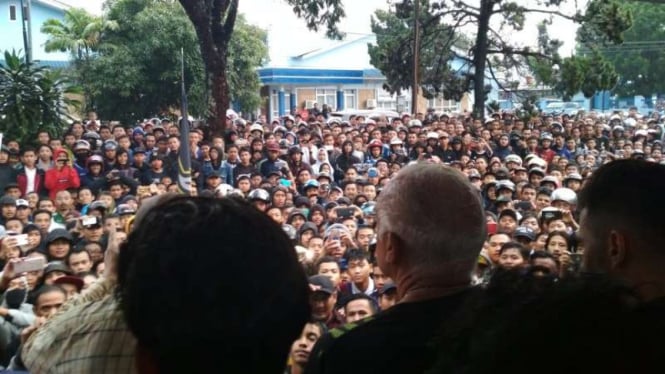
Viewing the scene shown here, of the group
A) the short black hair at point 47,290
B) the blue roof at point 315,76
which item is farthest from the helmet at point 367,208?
the blue roof at point 315,76

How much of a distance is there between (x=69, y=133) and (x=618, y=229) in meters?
9.40

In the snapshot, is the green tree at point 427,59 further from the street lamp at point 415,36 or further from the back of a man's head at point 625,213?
the back of a man's head at point 625,213

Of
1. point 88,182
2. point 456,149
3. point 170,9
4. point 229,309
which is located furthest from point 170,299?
point 170,9

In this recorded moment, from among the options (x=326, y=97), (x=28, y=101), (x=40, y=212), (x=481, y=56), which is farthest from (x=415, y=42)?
(x=326, y=97)

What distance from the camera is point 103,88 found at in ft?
56.2

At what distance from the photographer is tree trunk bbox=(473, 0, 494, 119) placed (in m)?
16.4

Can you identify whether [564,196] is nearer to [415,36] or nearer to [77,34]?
[415,36]

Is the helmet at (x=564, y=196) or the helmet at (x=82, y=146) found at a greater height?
the helmet at (x=82, y=146)

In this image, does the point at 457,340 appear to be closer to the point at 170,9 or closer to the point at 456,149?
the point at 456,149

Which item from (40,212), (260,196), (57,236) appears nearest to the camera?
(57,236)

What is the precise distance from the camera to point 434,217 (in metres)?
1.67

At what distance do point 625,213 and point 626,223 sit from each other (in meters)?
0.03

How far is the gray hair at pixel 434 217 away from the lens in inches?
65.7

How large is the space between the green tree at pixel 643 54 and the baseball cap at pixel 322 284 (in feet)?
118
